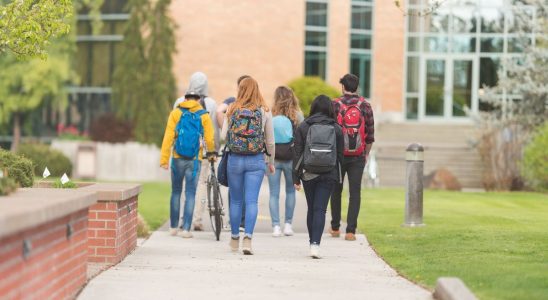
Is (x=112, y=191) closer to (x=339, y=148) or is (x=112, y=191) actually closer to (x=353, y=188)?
(x=339, y=148)

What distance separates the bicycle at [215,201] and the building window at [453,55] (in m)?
31.5

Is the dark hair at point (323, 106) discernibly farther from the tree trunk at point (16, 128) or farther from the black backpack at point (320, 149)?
the tree trunk at point (16, 128)

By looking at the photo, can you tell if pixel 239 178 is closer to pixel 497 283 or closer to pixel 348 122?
pixel 348 122

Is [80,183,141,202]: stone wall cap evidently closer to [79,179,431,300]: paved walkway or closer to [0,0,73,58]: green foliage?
[79,179,431,300]: paved walkway

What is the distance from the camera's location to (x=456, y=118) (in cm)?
4712

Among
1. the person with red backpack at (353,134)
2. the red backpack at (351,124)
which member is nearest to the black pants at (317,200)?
the person with red backpack at (353,134)

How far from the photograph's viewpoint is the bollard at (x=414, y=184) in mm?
16969

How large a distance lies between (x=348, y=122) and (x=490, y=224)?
347 centimetres

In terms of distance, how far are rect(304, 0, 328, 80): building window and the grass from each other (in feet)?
78.6

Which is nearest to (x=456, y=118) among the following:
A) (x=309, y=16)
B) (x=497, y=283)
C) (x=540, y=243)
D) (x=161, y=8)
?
(x=309, y=16)

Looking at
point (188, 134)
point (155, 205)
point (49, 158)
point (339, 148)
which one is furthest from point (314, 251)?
point (49, 158)

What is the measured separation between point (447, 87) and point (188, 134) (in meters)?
33.4

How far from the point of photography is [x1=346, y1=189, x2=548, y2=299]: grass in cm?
1070

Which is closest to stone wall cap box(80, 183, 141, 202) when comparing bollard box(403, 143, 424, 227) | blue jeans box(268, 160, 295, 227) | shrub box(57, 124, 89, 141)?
blue jeans box(268, 160, 295, 227)
